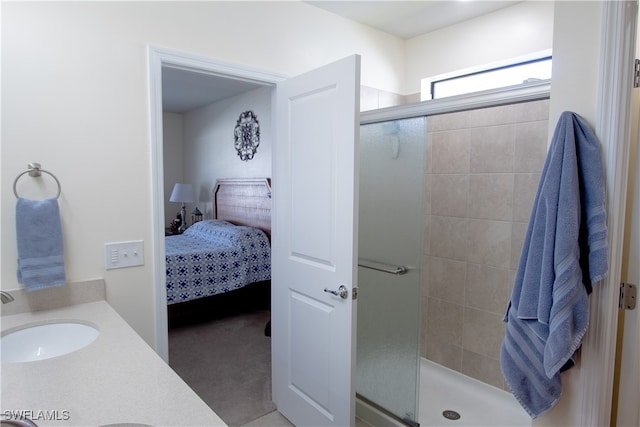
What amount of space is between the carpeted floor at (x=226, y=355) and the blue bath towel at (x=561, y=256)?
1.76 meters

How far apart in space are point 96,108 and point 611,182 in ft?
6.52

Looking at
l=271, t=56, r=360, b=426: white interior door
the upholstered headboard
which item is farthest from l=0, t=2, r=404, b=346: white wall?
Answer: the upholstered headboard

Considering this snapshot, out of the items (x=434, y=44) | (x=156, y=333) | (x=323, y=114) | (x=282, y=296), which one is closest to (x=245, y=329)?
(x=282, y=296)

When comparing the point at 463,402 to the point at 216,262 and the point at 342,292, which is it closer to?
the point at 342,292

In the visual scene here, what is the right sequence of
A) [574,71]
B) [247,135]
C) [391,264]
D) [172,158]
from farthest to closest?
[172,158] → [247,135] → [391,264] → [574,71]

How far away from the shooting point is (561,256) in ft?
4.08

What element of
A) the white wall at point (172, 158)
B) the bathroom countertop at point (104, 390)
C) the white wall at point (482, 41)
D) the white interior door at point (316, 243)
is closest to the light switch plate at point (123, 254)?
the bathroom countertop at point (104, 390)

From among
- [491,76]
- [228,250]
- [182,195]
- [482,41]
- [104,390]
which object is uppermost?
[482,41]

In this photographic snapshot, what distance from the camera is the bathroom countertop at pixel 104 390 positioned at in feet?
2.97

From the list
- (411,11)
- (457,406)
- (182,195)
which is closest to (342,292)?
(457,406)

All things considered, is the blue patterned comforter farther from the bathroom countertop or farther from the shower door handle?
the bathroom countertop

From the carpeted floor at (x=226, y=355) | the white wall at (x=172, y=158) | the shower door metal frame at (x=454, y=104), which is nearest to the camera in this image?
the shower door metal frame at (x=454, y=104)

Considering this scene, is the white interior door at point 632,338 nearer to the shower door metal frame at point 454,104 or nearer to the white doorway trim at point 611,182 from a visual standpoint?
the white doorway trim at point 611,182

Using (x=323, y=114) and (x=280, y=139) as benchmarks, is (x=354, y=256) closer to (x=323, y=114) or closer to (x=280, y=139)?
(x=323, y=114)
